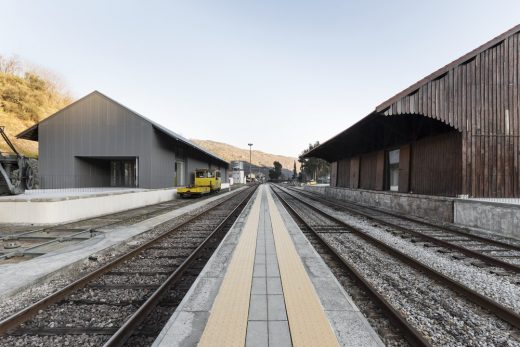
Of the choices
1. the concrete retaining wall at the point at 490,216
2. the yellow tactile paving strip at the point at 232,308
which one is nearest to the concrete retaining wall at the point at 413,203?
the concrete retaining wall at the point at 490,216

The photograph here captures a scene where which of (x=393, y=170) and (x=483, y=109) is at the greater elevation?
(x=483, y=109)

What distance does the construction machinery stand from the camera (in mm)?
11688

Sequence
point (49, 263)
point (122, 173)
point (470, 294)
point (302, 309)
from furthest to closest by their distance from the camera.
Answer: point (122, 173), point (49, 263), point (470, 294), point (302, 309)

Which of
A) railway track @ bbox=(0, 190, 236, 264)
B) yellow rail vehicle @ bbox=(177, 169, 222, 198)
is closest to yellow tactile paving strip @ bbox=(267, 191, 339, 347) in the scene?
railway track @ bbox=(0, 190, 236, 264)

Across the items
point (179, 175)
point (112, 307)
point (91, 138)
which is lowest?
point (112, 307)

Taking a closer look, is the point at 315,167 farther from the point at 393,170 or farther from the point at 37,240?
the point at 37,240

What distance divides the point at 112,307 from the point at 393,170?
19133 mm

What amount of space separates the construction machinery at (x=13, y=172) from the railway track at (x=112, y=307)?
996 centimetres

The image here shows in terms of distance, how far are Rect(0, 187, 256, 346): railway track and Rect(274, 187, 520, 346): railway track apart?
10.4ft

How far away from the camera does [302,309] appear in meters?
3.46

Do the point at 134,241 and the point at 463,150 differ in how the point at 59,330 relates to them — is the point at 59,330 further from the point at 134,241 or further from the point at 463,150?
the point at 463,150

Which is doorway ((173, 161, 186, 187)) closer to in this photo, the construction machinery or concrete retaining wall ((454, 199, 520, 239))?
the construction machinery

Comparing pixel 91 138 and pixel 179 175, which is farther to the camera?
pixel 179 175

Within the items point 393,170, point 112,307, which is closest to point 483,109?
point 393,170
